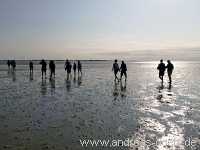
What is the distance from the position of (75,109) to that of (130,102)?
148 inches

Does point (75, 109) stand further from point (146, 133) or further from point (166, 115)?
point (146, 133)

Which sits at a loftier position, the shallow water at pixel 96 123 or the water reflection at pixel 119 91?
the shallow water at pixel 96 123

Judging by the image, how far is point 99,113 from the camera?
1402cm

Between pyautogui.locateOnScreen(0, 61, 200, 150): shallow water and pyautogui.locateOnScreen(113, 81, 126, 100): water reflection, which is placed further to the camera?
pyautogui.locateOnScreen(113, 81, 126, 100): water reflection

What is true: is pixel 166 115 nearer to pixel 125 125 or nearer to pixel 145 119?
pixel 145 119

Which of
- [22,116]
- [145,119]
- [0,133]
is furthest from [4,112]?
[145,119]

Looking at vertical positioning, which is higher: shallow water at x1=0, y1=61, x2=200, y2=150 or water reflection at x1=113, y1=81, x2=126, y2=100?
shallow water at x1=0, y1=61, x2=200, y2=150

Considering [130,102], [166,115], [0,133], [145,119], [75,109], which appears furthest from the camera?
[130,102]

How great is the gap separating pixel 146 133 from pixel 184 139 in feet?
4.27

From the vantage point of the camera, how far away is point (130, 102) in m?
17.5

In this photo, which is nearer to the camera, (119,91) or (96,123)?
(96,123)

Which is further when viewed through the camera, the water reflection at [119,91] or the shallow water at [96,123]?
the water reflection at [119,91]

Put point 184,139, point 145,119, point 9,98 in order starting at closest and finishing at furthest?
1. point 184,139
2. point 145,119
3. point 9,98

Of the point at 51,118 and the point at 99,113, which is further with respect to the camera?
the point at 99,113
